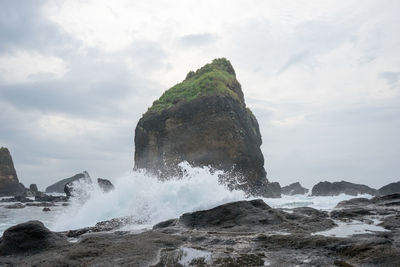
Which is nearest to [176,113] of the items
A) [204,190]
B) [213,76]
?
[213,76]

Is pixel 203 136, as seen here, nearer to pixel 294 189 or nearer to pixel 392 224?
pixel 392 224

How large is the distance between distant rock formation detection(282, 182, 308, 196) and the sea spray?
1903 inches

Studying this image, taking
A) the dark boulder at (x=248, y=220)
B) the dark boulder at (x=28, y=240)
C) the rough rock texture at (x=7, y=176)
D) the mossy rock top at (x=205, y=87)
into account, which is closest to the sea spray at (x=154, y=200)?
the dark boulder at (x=248, y=220)

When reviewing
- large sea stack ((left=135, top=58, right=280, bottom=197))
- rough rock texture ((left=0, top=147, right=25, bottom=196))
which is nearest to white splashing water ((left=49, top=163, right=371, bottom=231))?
large sea stack ((left=135, top=58, right=280, bottom=197))

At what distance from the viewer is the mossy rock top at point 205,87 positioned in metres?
34.7

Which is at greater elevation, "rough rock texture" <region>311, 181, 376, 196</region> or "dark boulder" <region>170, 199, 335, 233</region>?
"rough rock texture" <region>311, 181, 376, 196</region>

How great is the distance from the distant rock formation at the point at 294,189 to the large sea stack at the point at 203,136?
22976 millimetres

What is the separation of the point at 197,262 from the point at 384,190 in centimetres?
4869

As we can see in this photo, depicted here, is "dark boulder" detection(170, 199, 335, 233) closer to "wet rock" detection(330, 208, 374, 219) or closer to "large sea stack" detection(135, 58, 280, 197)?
"wet rock" detection(330, 208, 374, 219)

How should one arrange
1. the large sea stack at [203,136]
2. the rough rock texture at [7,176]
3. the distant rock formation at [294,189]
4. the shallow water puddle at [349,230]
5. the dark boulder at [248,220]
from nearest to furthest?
the shallow water puddle at [349,230] → the dark boulder at [248,220] → the large sea stack at [203,136] → the rough rock texture at [7,176] → the distant rock formation at [294,189]

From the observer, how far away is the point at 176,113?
110 ft

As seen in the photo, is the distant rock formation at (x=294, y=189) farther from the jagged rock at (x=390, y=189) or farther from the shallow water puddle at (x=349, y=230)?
the shallow water puddle at (x=349, y=230)

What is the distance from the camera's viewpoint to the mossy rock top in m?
34.7

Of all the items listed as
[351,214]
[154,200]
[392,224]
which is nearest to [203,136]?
[154,200]
